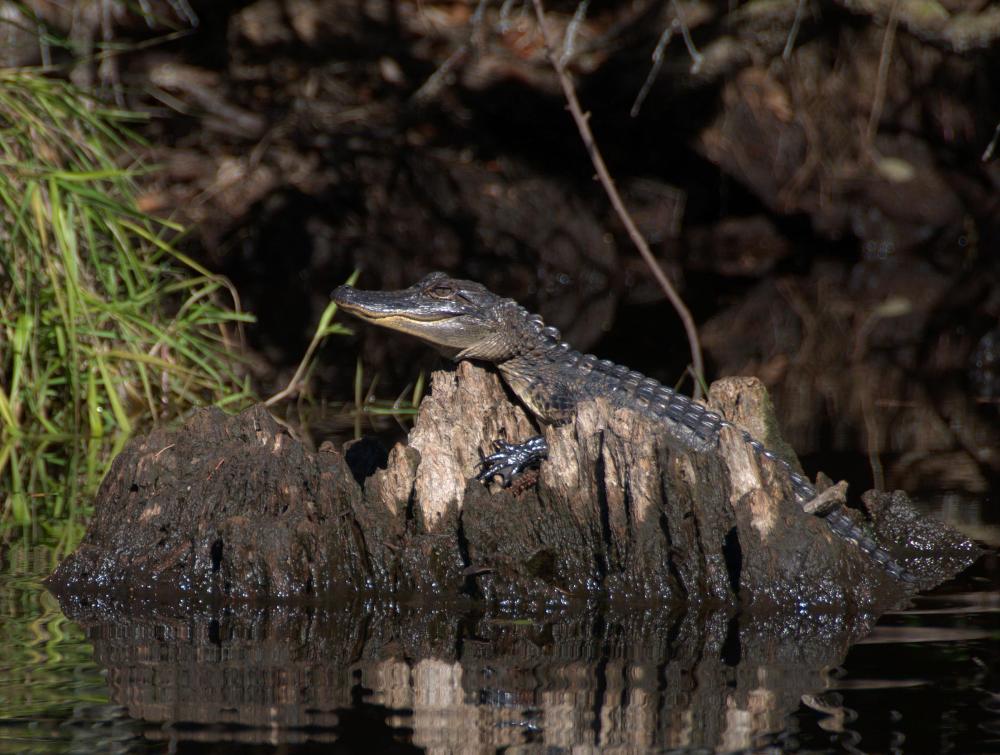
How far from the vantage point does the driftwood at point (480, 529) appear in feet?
12.0

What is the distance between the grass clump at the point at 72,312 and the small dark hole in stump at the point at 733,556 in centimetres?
310

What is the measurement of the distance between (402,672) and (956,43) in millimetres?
10066

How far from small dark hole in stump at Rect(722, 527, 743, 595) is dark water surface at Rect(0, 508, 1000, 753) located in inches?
6.7

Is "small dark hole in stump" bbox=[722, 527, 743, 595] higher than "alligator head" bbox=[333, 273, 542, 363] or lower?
lower

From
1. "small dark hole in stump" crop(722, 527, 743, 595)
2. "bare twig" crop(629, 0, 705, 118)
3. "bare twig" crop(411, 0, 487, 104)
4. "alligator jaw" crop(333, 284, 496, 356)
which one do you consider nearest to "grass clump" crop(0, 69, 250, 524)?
"alligator jaw" crop(333, 284, 496, 356)

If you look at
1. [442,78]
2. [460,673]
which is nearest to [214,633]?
[460,673]

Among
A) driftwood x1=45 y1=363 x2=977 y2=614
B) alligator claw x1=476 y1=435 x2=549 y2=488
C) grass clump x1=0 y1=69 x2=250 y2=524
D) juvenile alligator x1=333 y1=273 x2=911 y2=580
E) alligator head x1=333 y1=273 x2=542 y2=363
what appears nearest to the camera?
driftwood x1=45 y1=363 x2=977 y2=614

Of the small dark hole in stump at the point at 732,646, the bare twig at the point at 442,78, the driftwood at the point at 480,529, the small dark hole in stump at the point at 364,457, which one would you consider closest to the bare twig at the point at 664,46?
the bare twig at the point at 442,78

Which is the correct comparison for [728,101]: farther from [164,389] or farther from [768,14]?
[164,389]

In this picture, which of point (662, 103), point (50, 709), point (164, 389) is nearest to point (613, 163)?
point (662, 103)

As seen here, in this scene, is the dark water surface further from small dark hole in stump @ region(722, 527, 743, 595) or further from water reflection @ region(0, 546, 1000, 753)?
small dark hole in stump @ region(722, 527, 743, 595)

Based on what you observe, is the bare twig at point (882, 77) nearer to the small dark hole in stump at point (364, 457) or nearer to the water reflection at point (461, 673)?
the small dark hole in stump at point (364, 457)

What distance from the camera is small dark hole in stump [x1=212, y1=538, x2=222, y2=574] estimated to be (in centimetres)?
380

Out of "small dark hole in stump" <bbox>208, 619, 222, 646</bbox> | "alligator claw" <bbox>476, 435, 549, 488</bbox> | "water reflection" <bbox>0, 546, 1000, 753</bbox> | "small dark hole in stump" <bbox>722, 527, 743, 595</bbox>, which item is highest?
"alligator claw" <bbox>476, 435, 549, 488</bbox>
